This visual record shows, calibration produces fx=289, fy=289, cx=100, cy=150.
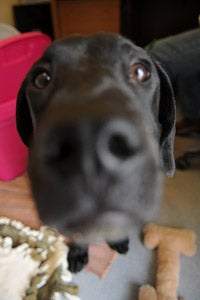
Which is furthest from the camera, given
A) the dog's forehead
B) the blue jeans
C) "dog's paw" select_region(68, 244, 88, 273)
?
the blue jeans

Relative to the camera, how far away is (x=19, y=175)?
179cm

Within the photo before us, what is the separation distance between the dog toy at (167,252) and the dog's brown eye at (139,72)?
769 mm

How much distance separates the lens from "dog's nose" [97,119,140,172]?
1.27 feet

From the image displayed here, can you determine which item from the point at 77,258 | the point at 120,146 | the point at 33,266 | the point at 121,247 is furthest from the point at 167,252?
the point at 120,146

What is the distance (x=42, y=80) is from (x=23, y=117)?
302 millimetres

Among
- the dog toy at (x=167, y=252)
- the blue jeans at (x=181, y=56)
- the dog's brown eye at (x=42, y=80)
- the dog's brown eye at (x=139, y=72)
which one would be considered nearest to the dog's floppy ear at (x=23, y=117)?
the dog's brown eye at (x=42, y=80)

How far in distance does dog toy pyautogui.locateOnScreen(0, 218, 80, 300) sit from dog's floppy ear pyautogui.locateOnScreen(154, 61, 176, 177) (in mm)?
593

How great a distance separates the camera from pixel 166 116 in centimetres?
104

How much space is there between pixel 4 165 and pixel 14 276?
754 millimetres

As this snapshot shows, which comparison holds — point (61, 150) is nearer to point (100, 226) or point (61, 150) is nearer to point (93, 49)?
point (100, 226)

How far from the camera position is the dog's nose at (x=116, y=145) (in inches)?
15.2

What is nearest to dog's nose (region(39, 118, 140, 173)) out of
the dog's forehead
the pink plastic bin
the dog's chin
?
the dog's chin

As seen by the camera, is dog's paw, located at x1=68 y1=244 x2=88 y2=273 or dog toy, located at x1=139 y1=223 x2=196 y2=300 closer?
dog toy, located at x1=139 y1=223 x2=196 y2=300

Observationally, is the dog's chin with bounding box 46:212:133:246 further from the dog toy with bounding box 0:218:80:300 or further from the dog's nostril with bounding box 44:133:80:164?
the dog toy with bounding box 0:218:80:300
